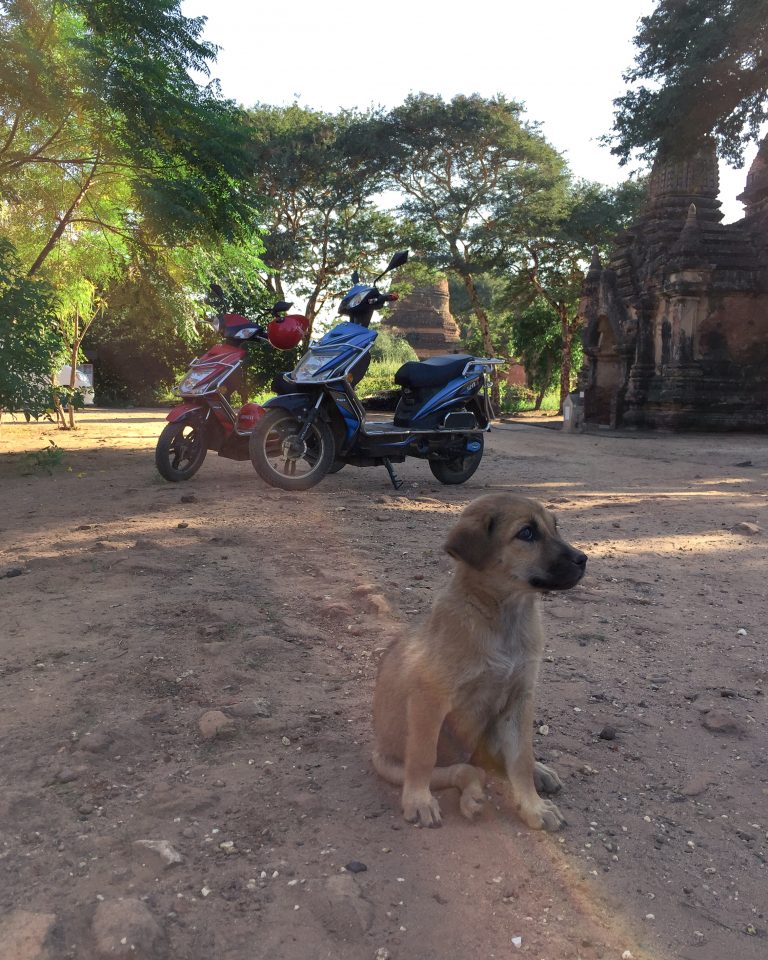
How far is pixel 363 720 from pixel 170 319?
10.6 metres

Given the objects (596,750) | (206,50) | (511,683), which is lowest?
(596,750)

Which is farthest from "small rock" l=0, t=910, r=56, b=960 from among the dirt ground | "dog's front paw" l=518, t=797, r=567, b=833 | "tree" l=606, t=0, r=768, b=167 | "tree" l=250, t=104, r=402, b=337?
"tree" l=250, t=104, r=402, b=337

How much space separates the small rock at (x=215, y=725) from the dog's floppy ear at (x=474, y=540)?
1032mm

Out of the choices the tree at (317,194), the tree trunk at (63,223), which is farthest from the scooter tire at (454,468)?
the tree at (317,194)

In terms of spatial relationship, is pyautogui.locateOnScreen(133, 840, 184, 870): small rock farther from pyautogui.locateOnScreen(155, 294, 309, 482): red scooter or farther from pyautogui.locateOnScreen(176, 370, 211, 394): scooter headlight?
pyautogui.locateOnScreen(176, 370, 211, 394): scooter headlight

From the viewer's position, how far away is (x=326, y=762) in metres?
2.56

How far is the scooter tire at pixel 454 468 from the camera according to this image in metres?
8.28

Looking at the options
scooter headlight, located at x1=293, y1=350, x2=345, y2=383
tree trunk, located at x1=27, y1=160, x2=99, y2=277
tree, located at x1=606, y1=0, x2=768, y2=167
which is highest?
tree, located at x1=606, y1=0, x2=768, y2=167

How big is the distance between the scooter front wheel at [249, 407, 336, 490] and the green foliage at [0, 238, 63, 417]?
2.74 metres

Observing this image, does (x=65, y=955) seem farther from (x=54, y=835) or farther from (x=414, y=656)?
(x=414, y=656)

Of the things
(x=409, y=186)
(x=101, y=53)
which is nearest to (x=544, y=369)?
(x=409, y=186)

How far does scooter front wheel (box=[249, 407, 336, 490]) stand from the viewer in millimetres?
6934

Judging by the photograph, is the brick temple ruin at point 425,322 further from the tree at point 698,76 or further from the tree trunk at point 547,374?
the tree at point 698,76

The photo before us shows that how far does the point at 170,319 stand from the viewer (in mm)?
12320
